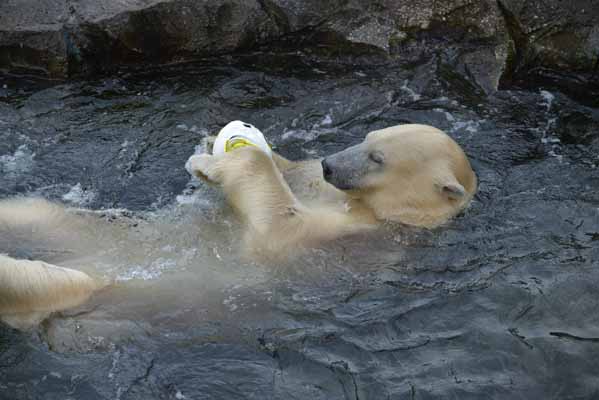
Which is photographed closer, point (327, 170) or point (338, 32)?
point (327, 170)

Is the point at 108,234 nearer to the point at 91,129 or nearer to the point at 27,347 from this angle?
the point at 27,347

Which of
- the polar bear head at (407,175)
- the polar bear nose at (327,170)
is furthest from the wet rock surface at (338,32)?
the polar bear nose at (327,170)

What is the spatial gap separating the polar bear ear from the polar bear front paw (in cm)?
130

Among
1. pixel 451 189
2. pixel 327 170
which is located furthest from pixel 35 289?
pixel 451 189

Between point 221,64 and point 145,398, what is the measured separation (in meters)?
3.41

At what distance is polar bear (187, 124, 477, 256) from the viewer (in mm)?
4402

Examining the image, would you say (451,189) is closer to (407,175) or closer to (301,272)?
(407,175)

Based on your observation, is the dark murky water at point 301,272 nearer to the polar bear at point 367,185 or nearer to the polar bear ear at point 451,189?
the polar bear at point 367,185

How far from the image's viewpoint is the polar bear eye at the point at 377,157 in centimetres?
452

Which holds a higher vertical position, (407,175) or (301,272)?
(407,175)

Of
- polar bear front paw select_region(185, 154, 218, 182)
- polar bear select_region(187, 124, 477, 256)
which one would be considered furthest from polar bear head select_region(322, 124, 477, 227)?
polar bear front paw select_region(185, 154, 218, 182)

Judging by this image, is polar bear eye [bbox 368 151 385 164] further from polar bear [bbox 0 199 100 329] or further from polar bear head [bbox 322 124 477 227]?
polar bear [bbox 0 199 100 329]

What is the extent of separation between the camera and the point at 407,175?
4.50 metres

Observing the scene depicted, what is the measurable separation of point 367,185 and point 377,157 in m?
0.17
